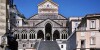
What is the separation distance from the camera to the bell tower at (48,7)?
111781 millimetres

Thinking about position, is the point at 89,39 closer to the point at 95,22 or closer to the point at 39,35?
the point at 95,22

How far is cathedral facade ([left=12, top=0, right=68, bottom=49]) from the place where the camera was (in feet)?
324

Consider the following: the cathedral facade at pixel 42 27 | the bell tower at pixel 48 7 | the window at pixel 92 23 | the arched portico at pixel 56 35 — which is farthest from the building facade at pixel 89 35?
the bell tower at pixel 48 7

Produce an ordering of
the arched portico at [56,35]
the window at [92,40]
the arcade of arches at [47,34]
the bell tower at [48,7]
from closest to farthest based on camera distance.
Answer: the window at [92,40], the arcade of arches at [47,34], the arched portico at [56,35], the bell tower at [48,7]

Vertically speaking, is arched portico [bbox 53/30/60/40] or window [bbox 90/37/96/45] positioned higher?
window [bbox 90/37/96/45]

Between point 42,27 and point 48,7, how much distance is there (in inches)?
517

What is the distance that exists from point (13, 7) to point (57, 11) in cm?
1422

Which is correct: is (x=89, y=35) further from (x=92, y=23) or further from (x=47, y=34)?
(x=47, y=34)

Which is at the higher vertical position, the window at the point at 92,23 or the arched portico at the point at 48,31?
the window at the point at 92,23

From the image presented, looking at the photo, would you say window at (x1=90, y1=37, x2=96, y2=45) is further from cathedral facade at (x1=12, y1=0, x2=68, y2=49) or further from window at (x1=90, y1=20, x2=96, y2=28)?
cathedral facade at (x1=12, y1=0, x2=68, y2=49)

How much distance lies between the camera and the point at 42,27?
101m

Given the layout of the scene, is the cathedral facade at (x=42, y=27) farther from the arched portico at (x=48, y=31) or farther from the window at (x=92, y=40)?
the window at (x=92, y=40)

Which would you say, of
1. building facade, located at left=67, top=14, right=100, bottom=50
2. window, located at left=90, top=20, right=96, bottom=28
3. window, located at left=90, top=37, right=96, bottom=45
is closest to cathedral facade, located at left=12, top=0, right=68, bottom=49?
building facade, located at left=67, top=14, right=100, bottom=50

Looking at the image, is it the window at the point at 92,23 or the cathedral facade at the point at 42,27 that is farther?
the cathedral facade at the point at 42,27
